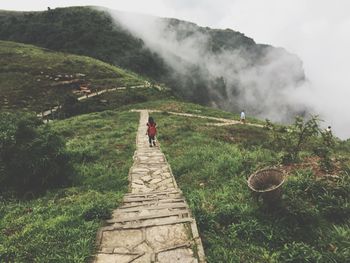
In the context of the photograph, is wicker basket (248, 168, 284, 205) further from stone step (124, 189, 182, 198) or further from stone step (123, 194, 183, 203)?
stone step (124, 189, 182, 198)

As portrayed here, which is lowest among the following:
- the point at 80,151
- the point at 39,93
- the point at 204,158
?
the point at 39,93

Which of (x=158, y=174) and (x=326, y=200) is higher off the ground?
(x=326, y=200)

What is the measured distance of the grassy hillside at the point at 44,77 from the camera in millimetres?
51875

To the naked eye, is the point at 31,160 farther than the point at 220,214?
Yes

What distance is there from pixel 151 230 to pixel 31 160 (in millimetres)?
5720

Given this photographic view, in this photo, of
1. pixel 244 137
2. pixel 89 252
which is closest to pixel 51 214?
pixel 89 252

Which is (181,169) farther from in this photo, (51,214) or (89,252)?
(89,252)

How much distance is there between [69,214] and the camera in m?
8.71

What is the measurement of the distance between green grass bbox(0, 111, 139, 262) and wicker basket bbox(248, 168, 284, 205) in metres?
3.70

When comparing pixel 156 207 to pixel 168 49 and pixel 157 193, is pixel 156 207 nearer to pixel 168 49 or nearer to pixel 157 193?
pixel 157 193

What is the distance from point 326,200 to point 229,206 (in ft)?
8.18

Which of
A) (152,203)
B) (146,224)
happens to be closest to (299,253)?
(146,224)

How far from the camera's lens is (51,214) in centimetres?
896

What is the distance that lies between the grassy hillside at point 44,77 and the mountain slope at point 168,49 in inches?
847
